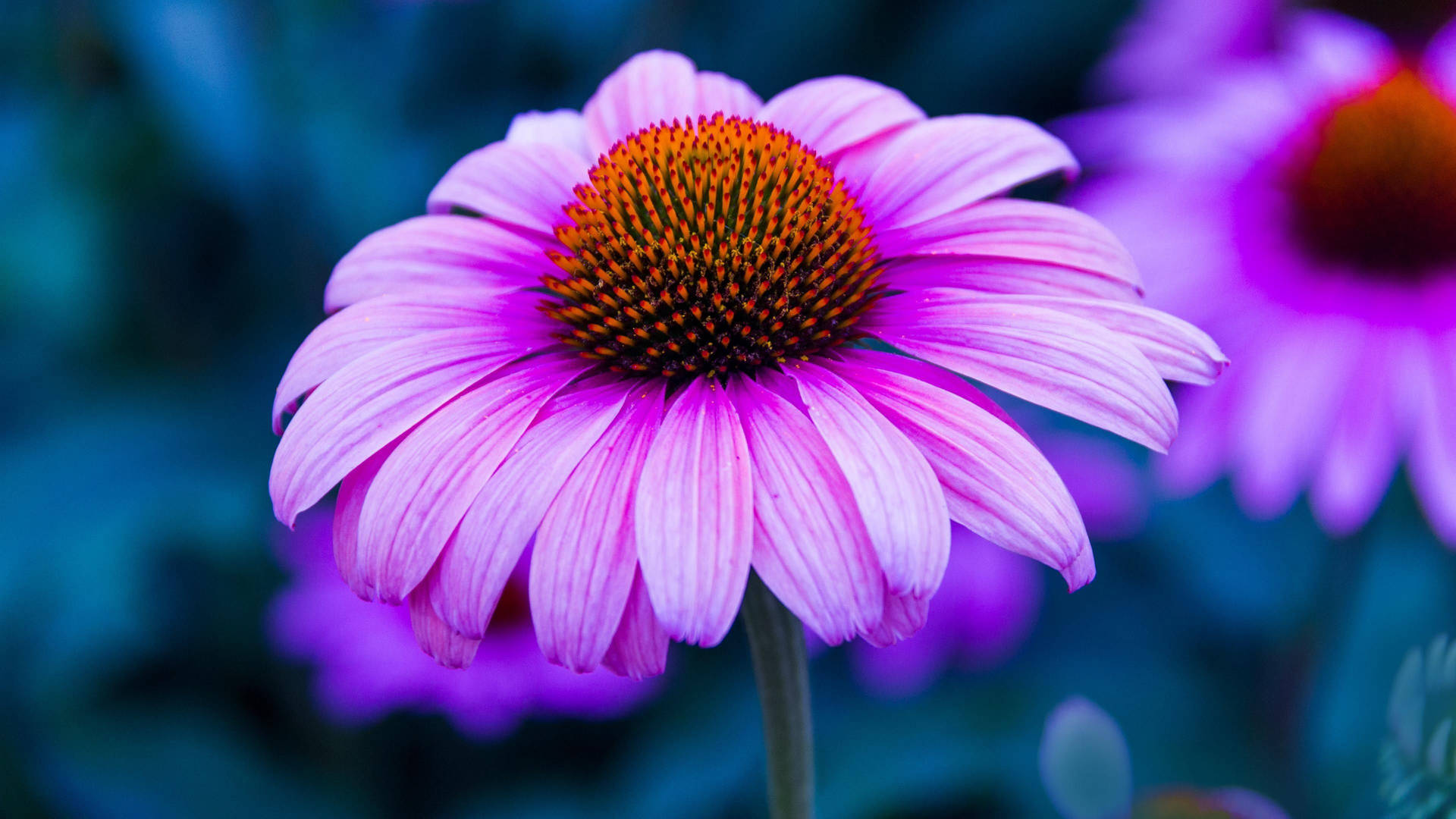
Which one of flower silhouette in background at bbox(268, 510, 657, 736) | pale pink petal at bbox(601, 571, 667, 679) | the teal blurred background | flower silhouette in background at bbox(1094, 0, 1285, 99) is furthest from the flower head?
flower silhouette in background at bbox(1094, 0, 1285, 99)

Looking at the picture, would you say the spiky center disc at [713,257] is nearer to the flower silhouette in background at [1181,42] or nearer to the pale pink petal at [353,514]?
the pale pink petal at [353,514]

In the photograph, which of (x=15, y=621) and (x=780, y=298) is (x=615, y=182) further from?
(x=15, y=621)

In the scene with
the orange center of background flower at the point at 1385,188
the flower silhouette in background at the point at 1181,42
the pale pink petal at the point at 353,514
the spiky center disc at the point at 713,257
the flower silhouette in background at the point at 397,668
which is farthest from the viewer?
the flower silhouette in background at the point at 1181,42

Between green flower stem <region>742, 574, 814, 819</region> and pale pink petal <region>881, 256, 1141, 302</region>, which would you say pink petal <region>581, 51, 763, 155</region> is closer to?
pale pink petal <region>881, 256, 1141, 302</region>

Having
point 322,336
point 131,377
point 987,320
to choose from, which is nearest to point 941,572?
point 987,320

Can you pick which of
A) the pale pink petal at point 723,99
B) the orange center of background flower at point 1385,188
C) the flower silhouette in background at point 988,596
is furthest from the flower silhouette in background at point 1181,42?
the pale pink petal at point 723,99

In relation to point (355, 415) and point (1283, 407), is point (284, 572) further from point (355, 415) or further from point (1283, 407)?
point (1283, 407)
